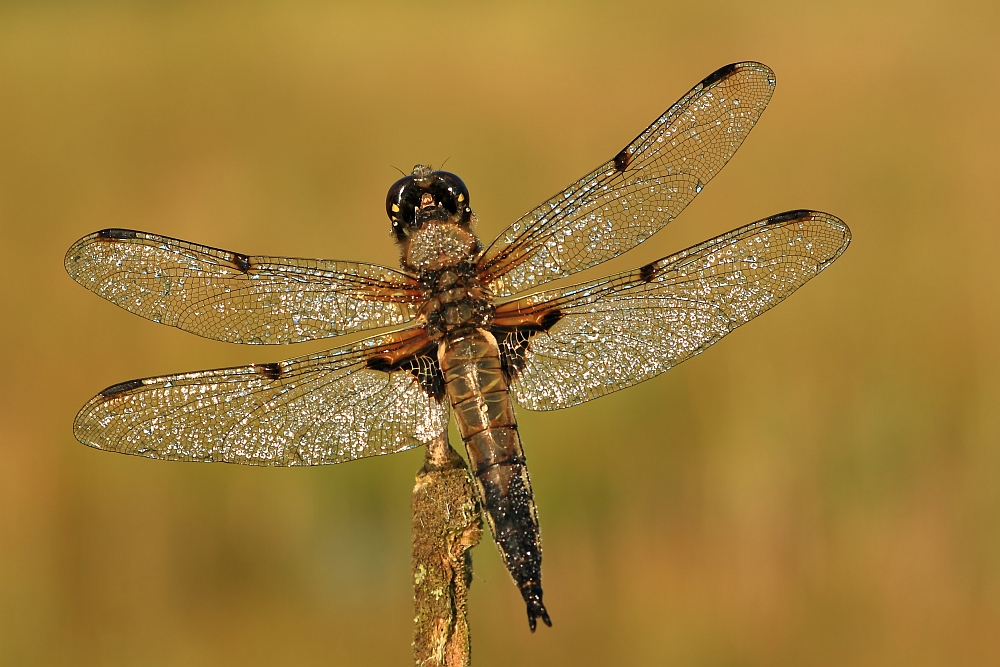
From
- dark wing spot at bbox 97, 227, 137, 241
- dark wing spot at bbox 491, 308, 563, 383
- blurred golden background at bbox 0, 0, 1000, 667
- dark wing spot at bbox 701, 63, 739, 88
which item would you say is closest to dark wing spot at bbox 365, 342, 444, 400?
dark wing spot at bbox 491, 308, 563, 383

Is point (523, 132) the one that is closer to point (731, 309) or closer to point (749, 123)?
point (749, 123)

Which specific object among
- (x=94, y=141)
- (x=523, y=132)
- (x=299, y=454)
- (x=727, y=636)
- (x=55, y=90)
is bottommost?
(x=727, y=636)

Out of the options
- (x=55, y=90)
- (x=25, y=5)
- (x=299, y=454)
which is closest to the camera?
(x=299, y=454)

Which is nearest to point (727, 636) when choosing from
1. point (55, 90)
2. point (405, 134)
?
point (405, 134)

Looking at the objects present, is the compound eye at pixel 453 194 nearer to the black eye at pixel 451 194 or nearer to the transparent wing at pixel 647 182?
the black eye at pixel 451 194

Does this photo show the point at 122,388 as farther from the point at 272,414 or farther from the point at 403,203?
the point at 403,203

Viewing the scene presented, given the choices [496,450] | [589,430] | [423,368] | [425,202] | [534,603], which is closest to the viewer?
[534,603]

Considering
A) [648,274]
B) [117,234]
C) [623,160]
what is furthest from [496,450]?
[117,234]
